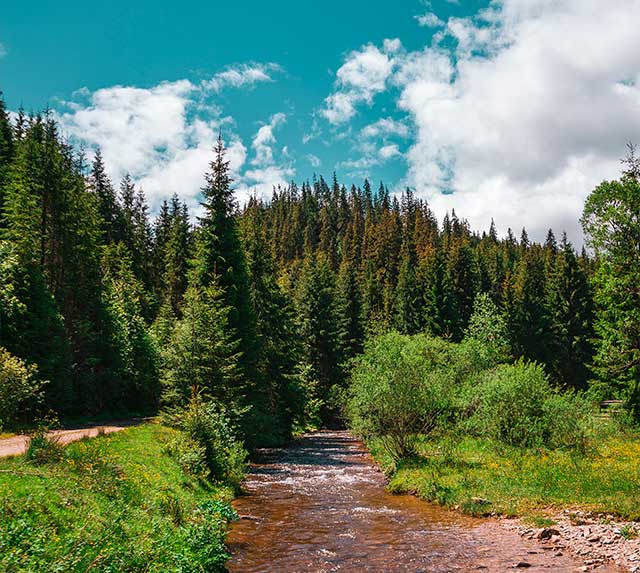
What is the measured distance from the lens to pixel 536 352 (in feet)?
224

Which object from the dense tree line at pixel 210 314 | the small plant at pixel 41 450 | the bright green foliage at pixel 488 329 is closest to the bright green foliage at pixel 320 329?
the dense tree line at pixel 210 314

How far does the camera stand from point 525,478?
20969 mm

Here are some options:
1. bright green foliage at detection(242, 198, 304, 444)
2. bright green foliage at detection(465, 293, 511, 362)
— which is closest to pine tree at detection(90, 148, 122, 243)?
bright green foliage at detection(242, 198, 304, 444)

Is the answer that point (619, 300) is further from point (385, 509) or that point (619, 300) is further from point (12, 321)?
point (12, 321)

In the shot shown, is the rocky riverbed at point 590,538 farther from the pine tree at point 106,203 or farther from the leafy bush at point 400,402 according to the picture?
the pine tree at point 106,203

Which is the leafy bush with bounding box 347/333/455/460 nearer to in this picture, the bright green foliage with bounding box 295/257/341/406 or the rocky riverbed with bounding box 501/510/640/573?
the rocky riverbed with bounding box 501/510/640/573

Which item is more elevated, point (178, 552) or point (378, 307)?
point (378, 307)

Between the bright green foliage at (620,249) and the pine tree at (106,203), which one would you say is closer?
the bright green foliage at (620,249)

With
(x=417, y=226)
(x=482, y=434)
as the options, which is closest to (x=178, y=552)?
(x=482, y=434)

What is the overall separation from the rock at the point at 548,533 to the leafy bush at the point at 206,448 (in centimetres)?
1359

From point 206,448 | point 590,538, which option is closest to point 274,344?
point 206,448

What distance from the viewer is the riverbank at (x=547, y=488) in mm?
14773

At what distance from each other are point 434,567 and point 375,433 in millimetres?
14600

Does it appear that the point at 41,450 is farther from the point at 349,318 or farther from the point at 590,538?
the point at 349,318
